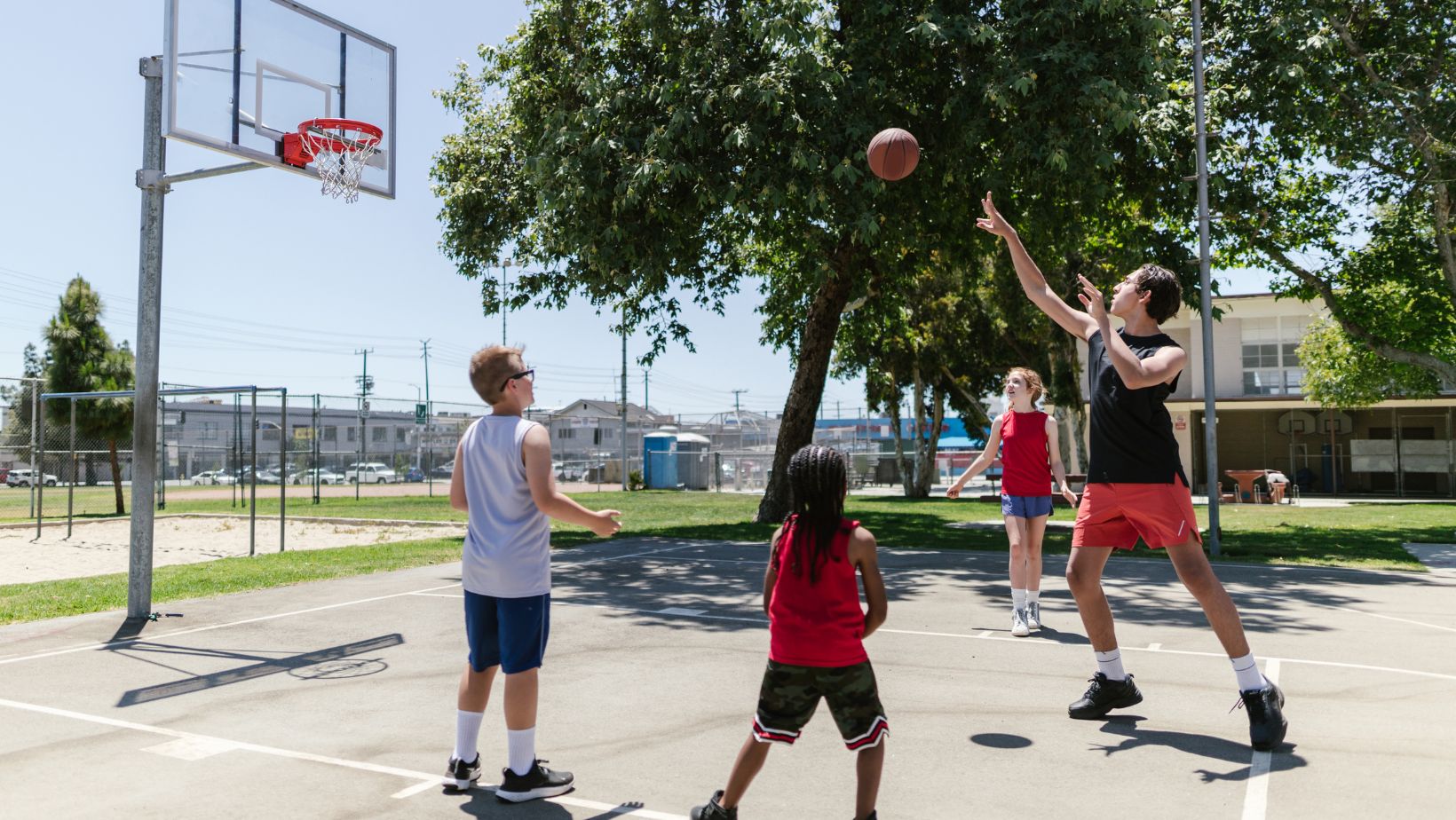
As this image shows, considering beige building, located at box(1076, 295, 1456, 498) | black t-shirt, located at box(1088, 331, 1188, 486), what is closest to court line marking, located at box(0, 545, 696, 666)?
black t-shirt, located at box(1088, 331, 1188, 486)

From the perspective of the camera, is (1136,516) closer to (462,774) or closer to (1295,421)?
(462,774)

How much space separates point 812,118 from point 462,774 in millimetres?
11454

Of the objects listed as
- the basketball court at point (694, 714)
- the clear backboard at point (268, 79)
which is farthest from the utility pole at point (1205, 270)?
the clear backboard at point (268, 79)

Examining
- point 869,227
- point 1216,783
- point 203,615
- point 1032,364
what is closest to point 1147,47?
point 869,227

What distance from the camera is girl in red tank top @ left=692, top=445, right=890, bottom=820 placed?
3.42 metres

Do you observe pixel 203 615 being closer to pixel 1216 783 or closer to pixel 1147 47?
pixel 1216 783

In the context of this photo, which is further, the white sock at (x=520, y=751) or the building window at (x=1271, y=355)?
the building window at (x=1271, y=355)

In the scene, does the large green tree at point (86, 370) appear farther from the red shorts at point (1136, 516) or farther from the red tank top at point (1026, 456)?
the red shorts at point (1136, 516)

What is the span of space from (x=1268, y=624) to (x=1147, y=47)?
9.00 m

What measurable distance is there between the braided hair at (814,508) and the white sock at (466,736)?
1610 millimetres

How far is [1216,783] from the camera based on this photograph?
4164 mm

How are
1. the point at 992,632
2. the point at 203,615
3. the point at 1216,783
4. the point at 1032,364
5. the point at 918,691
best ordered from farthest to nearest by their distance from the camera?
the point at 1032,364 < the point at 203,615 < the point at 992,632 < the point at 918,691 < the point at 1216,783

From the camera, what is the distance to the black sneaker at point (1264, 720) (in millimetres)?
4652

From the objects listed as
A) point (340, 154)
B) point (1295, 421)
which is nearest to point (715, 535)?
point (340, 154)
